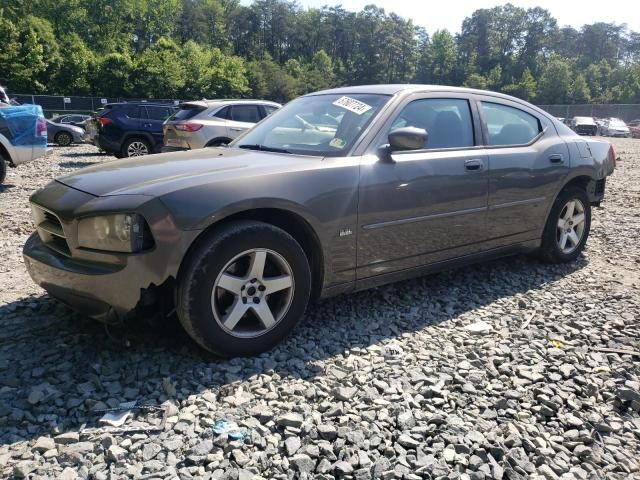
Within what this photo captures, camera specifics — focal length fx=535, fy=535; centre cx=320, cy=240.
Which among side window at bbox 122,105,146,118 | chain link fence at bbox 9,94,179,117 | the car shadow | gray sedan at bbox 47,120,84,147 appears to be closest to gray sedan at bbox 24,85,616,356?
the car shadow

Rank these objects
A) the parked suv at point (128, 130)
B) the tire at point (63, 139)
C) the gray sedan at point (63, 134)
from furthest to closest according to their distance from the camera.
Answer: the tire at point (63, 139) → the gray sedan at point (63, 134) → the parked suv at point (128, 130)

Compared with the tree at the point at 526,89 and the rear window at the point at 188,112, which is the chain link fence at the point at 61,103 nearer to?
the rear window at the point at 188,112

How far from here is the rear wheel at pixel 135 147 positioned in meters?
13.6

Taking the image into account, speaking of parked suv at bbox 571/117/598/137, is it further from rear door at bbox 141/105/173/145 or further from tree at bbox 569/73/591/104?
tree at bbox 569/73/591/104

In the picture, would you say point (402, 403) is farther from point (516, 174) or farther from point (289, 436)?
point (516, 174)

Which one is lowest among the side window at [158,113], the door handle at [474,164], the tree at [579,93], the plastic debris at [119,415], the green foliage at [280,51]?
the plastic debris at [119,415]

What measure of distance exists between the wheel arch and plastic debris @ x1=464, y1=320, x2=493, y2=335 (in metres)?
1.10

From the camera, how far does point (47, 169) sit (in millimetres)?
12062

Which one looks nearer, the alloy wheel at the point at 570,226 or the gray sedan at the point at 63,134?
the alloy wheel at the point at 570,226

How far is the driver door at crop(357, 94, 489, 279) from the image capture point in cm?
352

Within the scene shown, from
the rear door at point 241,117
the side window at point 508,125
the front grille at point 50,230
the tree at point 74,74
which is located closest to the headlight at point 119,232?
the front grille at point 50,230

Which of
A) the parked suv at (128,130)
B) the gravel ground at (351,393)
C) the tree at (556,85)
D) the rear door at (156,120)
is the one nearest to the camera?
the gravel ground at (351,393)

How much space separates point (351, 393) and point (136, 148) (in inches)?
493

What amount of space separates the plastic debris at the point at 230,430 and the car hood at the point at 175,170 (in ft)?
3.97
